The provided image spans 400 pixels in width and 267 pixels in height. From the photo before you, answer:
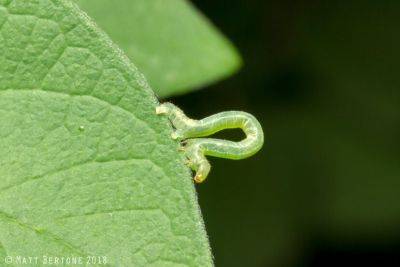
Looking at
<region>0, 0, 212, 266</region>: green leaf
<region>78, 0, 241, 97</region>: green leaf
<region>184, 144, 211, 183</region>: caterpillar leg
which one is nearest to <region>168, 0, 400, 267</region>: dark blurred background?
<region>78, 0, 241, 97</region>: green leaf

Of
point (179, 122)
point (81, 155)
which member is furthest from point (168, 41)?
point (81, 155)

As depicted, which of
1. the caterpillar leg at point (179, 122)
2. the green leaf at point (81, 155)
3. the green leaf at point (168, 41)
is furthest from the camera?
the green leaf at point (168, 41)

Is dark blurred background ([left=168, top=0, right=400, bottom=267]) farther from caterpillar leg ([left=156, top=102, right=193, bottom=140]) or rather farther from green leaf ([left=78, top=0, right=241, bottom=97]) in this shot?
caterpillar leg ([left=156, top=102, right=193, bottom=140])

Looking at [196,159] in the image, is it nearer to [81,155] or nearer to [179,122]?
[179,122]

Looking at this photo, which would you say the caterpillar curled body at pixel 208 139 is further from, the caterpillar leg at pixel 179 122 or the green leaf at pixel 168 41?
the green leaf at pixel 168 41

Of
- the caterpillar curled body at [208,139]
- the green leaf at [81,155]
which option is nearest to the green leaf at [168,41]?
the caterpillar curled body at [208,139]

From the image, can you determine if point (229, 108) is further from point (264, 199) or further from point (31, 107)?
point (31, 107)
